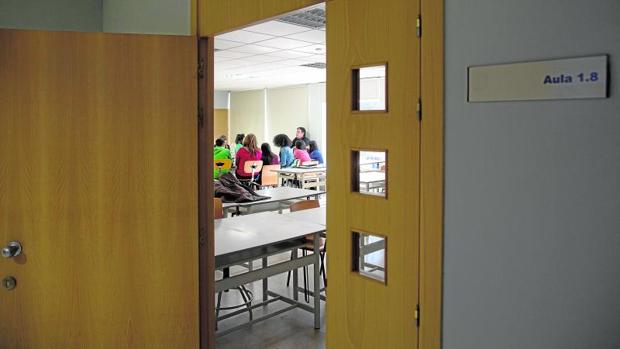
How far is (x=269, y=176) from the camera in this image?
977 cm

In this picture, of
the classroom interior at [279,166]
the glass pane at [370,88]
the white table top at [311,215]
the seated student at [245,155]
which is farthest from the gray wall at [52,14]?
the seated student at [245,155]

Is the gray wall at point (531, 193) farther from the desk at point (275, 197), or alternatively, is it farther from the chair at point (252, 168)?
the chair at point (252, 168)

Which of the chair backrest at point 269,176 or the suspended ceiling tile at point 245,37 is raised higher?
the suspended ceiling tile at point 245,37

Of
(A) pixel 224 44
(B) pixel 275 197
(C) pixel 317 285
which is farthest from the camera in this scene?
(A) pixel 224 44

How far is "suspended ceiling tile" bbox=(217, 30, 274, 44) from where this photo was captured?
246 inches

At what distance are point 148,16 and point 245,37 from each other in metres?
3.64

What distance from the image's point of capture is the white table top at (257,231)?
3441 millimetres

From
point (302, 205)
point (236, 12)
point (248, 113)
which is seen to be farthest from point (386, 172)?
point (248, 113)

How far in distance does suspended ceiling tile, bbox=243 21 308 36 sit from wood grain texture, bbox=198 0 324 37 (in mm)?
3234

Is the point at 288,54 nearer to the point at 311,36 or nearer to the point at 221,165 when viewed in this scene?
the point at 311,36

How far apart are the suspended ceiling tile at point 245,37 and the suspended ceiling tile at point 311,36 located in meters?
0.35

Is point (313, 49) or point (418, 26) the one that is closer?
point (418, 26)

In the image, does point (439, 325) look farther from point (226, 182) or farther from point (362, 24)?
point (226, 182)

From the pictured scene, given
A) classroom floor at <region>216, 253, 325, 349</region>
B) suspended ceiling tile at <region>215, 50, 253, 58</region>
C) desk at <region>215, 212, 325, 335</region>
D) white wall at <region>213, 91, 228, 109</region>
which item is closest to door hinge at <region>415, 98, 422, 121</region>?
desk at <region>215, 212, 325, 335</region>
